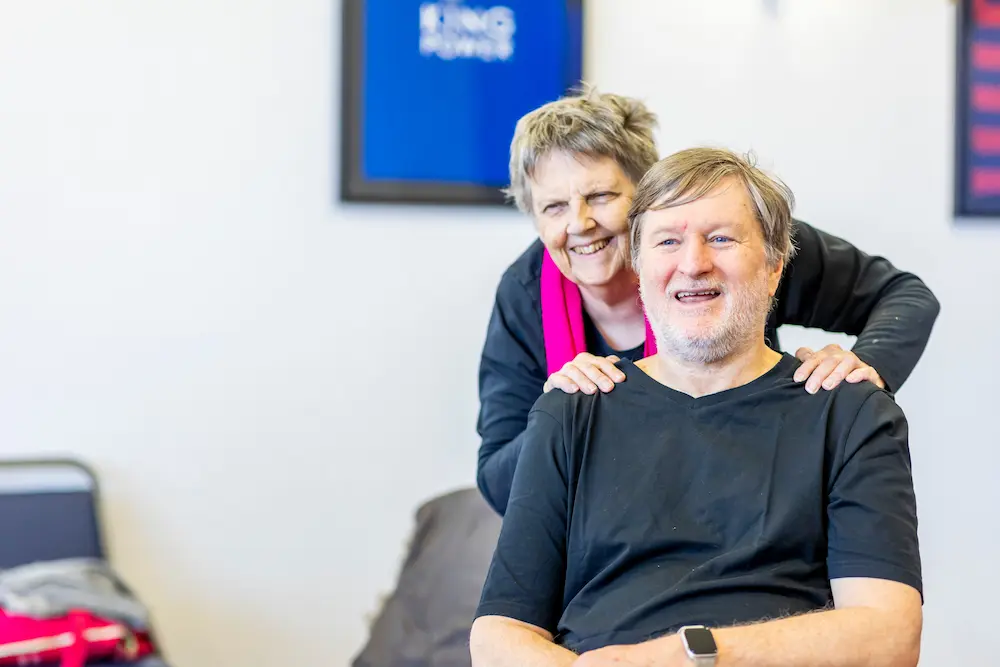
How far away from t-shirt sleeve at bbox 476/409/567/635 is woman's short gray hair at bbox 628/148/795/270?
344 millimetres

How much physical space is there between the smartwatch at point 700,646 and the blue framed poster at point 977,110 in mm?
2210

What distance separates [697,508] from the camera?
4.85 feet

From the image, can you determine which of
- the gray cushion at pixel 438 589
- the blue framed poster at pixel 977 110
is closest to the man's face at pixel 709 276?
the gray cushion at pixel 438 589

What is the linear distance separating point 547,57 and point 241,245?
91 cm

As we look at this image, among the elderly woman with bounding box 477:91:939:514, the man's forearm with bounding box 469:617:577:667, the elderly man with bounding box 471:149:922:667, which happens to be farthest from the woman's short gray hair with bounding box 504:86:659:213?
the man's forearm with bounding box 469:617:577:667

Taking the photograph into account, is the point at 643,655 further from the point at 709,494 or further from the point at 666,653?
the point at 709,494

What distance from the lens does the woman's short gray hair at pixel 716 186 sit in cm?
151

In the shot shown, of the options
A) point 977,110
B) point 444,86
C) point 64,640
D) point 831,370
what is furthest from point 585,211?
point 977,110

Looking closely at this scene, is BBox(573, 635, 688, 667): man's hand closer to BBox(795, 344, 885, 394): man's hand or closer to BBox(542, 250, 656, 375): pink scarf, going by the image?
BBox(795, 344, 885, 394): man's hand

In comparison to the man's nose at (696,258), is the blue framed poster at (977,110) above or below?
above

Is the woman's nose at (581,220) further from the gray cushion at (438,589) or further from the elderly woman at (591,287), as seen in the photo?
the gray cushion at (438,589)

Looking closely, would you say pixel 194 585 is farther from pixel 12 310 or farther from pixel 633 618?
pixel 633 618

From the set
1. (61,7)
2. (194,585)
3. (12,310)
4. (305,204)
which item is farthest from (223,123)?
(194,585)

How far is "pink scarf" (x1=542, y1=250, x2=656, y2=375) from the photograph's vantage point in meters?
1.83
